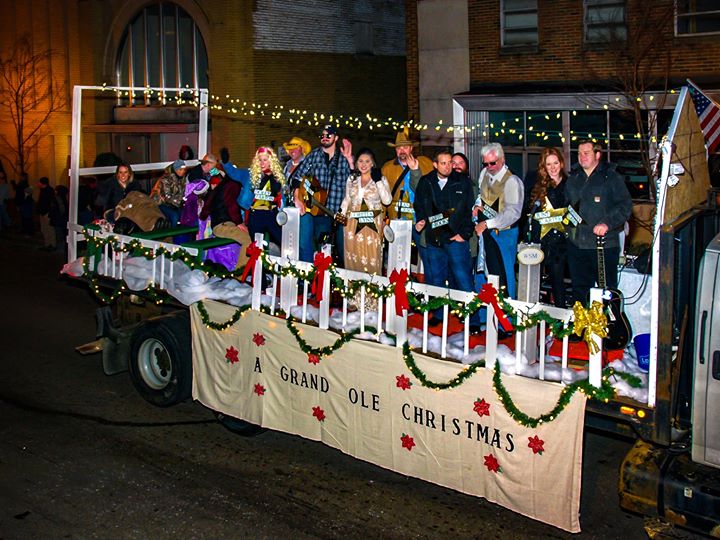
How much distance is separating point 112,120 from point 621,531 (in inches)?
930

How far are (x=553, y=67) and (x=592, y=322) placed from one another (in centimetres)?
1370

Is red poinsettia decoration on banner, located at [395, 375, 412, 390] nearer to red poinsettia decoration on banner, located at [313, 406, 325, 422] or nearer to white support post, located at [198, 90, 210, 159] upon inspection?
red poinsettia decoration on banner, located at [313, 406, 325, 422]

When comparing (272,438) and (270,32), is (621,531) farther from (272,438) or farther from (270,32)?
(270,32)

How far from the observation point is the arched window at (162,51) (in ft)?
84.7

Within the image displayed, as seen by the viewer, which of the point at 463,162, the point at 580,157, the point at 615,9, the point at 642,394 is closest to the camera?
the point at 642,394

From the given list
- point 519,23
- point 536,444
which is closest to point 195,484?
point 536,444

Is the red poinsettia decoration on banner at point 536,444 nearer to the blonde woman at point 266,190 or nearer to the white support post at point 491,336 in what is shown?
the white support post at point 491,336

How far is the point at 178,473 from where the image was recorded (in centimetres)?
859

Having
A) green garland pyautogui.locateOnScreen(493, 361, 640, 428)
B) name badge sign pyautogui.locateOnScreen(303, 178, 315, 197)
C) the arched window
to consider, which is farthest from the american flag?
the arched window

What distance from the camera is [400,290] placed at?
308 inches

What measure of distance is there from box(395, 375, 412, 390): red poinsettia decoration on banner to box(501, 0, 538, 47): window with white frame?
43.7 ft

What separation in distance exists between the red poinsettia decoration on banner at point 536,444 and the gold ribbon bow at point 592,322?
0.80m

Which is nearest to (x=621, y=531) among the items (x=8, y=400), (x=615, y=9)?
(x=8, y=400)

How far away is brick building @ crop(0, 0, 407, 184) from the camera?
23.9 meters
